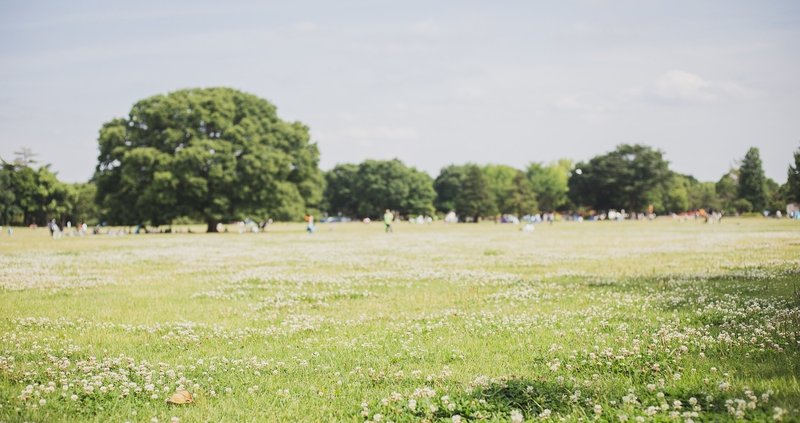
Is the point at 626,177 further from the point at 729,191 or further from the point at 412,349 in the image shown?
the point at 412,349

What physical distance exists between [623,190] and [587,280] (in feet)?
502

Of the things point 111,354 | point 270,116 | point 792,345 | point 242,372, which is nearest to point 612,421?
point 792,345

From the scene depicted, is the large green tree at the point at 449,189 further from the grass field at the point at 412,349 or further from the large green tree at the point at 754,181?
the grass field at the point at 412,349

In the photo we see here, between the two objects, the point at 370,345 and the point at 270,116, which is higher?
the point at 270,116

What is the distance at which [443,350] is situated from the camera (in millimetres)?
8797

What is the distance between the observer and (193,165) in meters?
66.9

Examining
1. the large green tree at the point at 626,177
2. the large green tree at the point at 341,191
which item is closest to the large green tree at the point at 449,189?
the large green tree at the point at 341,191

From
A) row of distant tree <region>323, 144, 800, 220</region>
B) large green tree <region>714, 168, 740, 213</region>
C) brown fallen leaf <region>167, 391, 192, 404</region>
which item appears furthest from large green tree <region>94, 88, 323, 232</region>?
large green tree <region>714, 168, 740, 213</region>

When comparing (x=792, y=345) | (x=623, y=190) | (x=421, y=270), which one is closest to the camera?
(x=792, y=345)

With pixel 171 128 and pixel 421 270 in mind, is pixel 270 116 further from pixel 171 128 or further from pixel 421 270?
pixel 421 270

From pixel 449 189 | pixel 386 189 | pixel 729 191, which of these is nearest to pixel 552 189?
pixel 449 189

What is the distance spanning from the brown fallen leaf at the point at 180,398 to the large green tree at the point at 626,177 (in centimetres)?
15559

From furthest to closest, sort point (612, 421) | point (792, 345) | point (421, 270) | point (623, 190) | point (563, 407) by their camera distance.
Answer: point (623, 190)
point (421, 270)
point (792, 345)
point (563, 407)
point (612, 421)

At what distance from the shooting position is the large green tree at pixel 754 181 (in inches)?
5758
